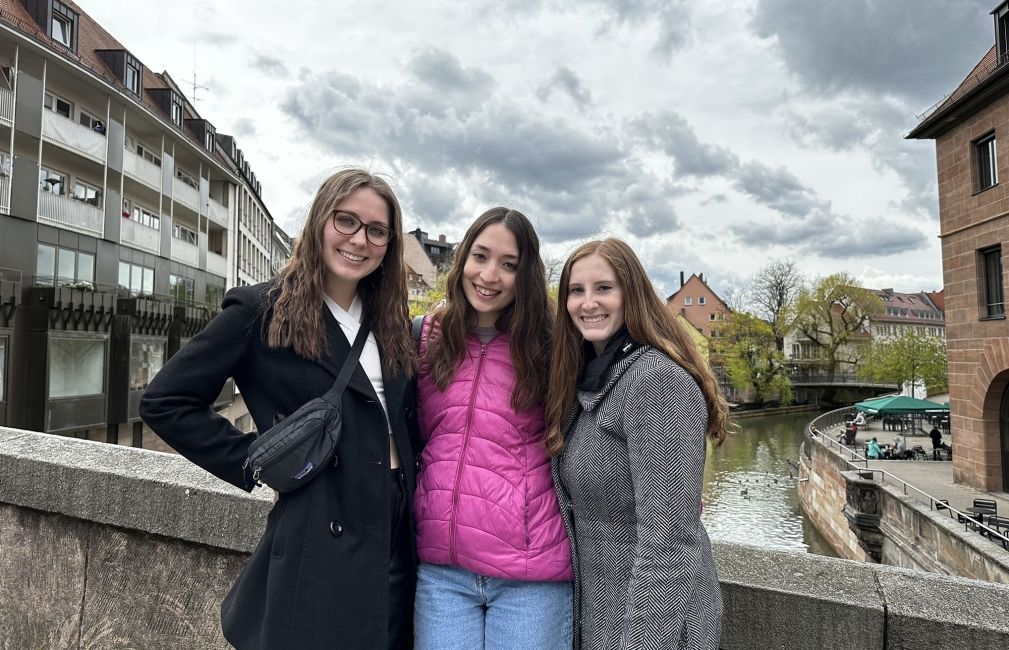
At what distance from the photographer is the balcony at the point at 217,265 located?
99.7 ft

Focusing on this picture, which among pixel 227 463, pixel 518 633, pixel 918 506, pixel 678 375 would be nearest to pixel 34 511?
pixel 227 463

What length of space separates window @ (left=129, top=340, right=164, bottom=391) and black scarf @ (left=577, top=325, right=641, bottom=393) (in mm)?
23355

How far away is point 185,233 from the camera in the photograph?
29250 millimetres

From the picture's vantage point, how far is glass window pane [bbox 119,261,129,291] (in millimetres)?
22188

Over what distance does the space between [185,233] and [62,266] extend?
10035 mm

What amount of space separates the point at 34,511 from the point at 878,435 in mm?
34394

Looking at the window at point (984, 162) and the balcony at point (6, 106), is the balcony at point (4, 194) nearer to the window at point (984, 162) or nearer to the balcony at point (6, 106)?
the balcony at point (6, 106)

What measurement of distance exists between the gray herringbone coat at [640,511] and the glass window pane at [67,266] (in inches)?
881

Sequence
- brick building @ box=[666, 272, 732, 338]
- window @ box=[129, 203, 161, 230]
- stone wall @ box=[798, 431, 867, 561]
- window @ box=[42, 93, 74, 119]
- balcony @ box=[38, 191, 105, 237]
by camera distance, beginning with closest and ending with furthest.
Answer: stone wall @ box=[798, 431, 867, 561]
balcony @ box=[38, 191, 105, 237]
window @ box=[42, 93, 74, 119]
window @ box=[129, 203, 161, 230]
brick building @ box=[666, 272, 732, 338]

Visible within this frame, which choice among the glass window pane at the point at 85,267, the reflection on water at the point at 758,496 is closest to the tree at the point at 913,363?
the reflection on water at the point at 758,496

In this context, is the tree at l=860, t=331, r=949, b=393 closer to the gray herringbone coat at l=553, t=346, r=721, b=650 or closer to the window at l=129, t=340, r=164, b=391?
the window at l=129, t=340, r=164, b=391

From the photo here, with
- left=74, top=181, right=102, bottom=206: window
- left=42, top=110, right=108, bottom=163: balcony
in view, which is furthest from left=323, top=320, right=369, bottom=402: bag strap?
left=74, top=181, right=102, bottom=206: window

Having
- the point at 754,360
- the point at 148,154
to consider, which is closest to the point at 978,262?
the point at 148,154

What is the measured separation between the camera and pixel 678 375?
5.64 ft
